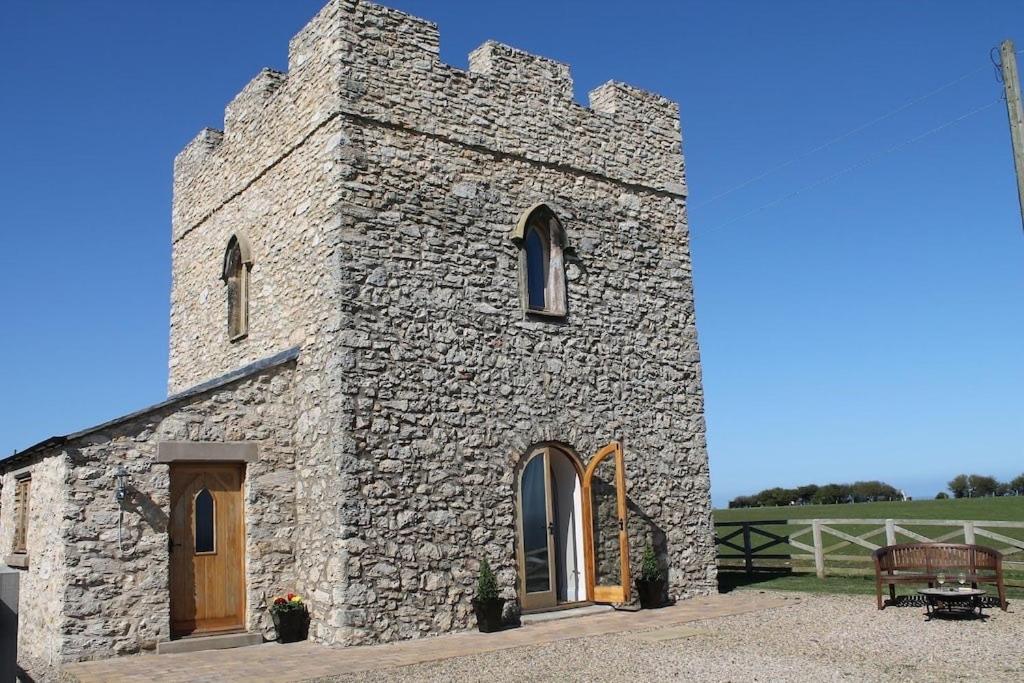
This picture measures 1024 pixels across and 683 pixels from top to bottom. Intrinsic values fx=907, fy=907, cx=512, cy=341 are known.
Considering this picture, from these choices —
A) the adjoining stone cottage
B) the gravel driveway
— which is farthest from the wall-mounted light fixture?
the gravel driveway

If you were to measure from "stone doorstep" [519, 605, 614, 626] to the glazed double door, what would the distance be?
13cm

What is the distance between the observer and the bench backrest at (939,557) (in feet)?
37.9

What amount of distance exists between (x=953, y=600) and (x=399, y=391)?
7.30 metres

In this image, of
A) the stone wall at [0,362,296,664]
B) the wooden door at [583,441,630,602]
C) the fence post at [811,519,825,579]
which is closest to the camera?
the stone wall at [0,362,296,664]

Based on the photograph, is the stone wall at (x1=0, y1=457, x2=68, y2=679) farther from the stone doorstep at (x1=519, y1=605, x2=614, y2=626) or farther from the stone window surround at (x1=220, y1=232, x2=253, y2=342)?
the stone doorstep at (x1=519, y1=605, x2=614, y2=626)

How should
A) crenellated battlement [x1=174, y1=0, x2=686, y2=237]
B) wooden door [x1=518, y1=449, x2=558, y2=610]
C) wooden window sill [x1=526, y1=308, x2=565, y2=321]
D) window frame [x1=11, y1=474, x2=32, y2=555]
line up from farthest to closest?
1. wooden window sill [x1=526, y1=308, x2=565, y2=321]
2. wooden door [x1=518, y1=449, x2=558, y2=610]
3. window frame [x1=11, y1=474, x2=32, y2=555]
4. crenellated battlement [x1=174, y1=0, x2=686, y2=237]

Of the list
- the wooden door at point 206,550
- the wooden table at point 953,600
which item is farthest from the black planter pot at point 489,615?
the wooden table at point 953,600

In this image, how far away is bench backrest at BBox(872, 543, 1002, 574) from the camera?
11.6 meters

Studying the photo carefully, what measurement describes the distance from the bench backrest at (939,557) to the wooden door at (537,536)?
4.35 meters

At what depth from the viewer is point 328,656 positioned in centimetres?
994

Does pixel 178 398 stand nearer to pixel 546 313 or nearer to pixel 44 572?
pixel 44 572

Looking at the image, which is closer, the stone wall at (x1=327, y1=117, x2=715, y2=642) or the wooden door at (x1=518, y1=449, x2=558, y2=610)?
the stone wall at (x1=327, y1=117, x2=715, y2=642)

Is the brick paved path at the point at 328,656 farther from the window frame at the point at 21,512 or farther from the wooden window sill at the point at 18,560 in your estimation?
the window frame at the point at 21,512

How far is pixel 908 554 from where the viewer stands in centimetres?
1206
